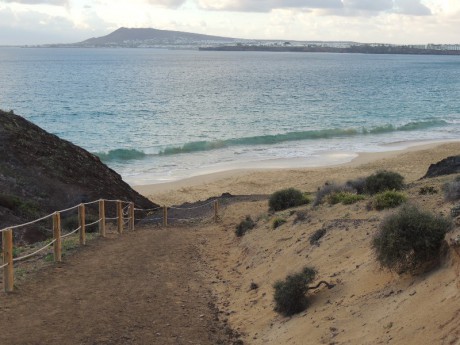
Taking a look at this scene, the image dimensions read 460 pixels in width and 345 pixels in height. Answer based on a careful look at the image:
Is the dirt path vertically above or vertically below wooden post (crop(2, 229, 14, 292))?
below

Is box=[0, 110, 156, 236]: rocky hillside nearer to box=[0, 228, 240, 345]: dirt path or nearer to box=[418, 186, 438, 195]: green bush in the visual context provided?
box=[0, 228, 240, 345]: dirt path

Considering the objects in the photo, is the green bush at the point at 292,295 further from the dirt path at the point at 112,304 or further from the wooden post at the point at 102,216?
the wooden post at the point at 102,216

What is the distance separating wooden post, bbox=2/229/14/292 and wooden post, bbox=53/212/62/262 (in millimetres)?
1830

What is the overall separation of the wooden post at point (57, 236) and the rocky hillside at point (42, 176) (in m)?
5.52

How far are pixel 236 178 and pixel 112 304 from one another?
24860 millimetres

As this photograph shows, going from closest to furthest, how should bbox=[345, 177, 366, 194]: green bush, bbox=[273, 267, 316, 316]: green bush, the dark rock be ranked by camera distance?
bbox=[273, 267, 316, 316]: green bush, bbox=[345, 177, 366, 194]: green bush, the dark rock

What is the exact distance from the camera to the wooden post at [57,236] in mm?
11547

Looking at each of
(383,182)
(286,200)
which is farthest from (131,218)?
(383,182)

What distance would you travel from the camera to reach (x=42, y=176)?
2083 cm

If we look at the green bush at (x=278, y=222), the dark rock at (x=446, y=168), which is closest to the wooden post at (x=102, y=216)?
the green bush at (x=278, y=222)

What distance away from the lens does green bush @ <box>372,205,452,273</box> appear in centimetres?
822

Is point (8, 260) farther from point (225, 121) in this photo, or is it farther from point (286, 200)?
point (225, 121)

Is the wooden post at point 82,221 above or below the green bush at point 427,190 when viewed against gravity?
below

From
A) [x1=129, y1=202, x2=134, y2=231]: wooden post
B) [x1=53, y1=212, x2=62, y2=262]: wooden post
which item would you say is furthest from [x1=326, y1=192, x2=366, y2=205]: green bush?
[x1=53, y1=212, x2=62, y2=262]: wooden post
